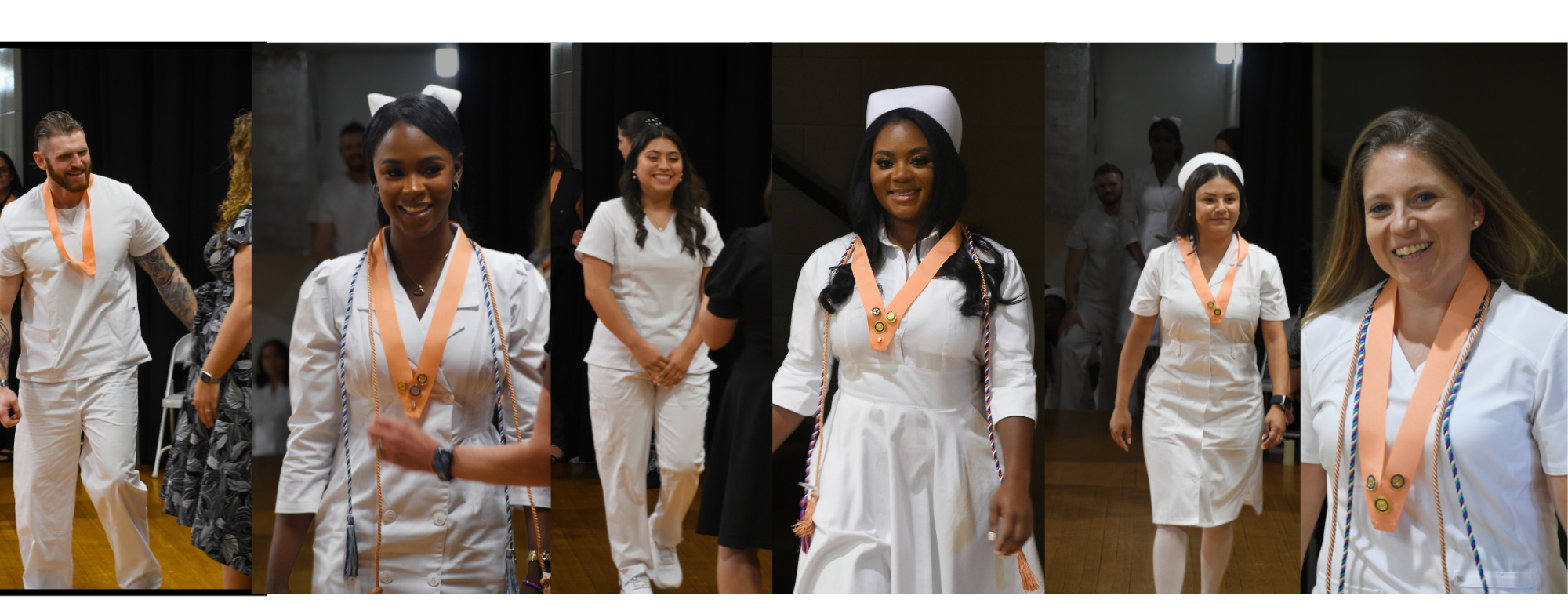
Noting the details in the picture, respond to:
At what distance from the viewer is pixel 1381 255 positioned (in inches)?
124

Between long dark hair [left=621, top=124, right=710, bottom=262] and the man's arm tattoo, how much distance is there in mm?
1407

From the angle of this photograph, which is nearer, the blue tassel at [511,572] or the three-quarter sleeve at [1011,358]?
the three-quarter sleeve at [1011,358]

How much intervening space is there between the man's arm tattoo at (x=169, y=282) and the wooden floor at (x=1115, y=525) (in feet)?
8.37

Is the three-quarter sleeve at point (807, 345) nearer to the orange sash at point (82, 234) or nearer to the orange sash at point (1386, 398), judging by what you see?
the orange sash at point (1386, 398)

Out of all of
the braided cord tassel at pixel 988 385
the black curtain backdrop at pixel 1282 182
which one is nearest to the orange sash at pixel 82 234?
the braided cord tassel at pixel 988 385

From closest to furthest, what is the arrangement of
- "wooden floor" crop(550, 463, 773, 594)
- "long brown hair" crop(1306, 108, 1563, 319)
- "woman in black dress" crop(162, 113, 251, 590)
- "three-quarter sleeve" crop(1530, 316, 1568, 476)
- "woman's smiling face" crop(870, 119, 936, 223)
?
"three-quarter sleeve" crop(1530, 316, 1568, 476), "long brown hair" crop(1306, 108, 1563, 319), "woman's smiling face" crop(870, 119, 936, 223), "wooden floor" crop(550, 463, 773, 594), "woman in black dress" crop(162, 113, 251, 590)

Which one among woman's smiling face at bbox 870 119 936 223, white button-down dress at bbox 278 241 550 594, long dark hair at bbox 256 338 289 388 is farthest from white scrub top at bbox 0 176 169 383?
woman's smiling face at bbox 870 119 936 223

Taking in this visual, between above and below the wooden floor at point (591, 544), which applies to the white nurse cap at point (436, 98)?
above

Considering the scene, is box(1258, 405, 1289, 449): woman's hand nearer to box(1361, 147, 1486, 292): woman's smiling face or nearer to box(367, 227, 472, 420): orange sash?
box(1361, 147, 1486, 292): woman's smiling face

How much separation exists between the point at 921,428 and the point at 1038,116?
0.93 metres

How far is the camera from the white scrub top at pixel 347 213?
3336 millimetres

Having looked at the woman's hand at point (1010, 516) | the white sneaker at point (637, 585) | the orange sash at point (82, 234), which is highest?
the orange sash at point (82, 234)

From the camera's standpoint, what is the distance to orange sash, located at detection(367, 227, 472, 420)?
328 centimetres

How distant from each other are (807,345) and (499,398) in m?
0.87
